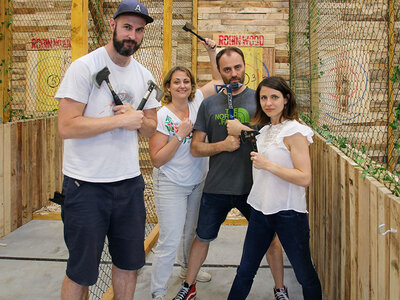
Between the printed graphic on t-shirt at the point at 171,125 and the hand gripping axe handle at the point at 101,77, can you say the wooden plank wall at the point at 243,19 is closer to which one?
the printed graphic on t-shirt at the point at 171,125

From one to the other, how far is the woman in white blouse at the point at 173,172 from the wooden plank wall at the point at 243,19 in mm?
3840

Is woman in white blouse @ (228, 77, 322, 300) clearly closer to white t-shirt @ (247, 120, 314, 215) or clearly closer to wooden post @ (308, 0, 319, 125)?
white t-shirt @ (247, 120, 314, 215)

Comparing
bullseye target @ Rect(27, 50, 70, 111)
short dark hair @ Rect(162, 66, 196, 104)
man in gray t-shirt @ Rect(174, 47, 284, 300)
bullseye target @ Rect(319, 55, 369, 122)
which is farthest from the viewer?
bullseye target @ Rect(27, 50, 70, 111)

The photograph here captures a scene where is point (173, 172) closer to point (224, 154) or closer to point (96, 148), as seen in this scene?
point (224, 154)

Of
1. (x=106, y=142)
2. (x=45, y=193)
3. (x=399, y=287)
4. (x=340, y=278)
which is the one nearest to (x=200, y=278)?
(x=340, y=278)

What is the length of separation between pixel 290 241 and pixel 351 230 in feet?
1.05

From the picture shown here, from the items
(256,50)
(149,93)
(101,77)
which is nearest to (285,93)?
(149,93)

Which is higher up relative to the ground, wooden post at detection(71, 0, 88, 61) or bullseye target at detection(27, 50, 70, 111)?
bullseye target at detection(27, 50, 70, 111)

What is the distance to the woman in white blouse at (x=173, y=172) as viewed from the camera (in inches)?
101

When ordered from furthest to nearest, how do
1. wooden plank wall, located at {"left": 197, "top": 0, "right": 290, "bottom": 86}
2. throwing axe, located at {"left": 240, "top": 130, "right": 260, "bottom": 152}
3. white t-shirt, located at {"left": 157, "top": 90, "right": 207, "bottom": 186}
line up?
1. wooden plank wall, located at {"left": 197, "top": 0, "right": 290, "bottom": 86}
2. white t-shirt, located at {"left": 157, "top": 90, "right": 207, "bottom": 186}
3. throwing axe, located at {"left": 240, "top": 130, "right": 260, "bottom": 152}

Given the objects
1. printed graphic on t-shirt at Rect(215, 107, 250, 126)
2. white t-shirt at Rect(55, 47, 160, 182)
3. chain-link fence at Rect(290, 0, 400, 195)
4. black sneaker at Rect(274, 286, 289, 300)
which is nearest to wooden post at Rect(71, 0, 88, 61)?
white t-shirt at Rect(55, 47, 160, 182)

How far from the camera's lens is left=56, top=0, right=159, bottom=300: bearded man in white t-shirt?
72.7 inches

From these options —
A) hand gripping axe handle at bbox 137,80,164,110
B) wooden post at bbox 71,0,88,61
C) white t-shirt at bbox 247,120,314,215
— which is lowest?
white t-shirt at bbox 247,120,314,215

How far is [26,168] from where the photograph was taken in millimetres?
4566
